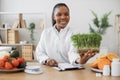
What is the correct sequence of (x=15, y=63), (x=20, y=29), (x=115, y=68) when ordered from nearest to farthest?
(x=115, y=68), (x=15, y=63), (x=20, y=29)

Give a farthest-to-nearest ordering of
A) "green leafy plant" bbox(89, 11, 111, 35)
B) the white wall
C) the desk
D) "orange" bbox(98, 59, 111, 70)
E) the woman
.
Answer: the white wall, "green leafy plant" bbox(89, 11, 111, 35), the woman, "orange" bbox(98, 59, 111, 70), the desk

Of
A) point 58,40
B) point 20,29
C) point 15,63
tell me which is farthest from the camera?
point 20,29

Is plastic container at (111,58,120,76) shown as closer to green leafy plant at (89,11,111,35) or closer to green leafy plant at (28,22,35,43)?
green leafy plant at (89,11,111,35)

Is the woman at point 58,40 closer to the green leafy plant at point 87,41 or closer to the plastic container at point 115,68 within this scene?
the green leafy plant at point 87,41

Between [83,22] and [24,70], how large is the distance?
370 centimetres

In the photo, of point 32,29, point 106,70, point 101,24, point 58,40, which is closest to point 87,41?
point 106,70

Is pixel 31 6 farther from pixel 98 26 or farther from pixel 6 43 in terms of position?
pixel 98 26

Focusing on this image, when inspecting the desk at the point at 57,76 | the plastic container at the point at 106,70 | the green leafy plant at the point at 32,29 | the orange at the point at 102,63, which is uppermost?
the green leafy plant at the point at 32,29

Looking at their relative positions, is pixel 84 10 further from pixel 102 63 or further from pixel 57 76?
pixel 57 76

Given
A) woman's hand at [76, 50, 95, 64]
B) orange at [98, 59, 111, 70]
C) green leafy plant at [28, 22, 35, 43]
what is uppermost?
green leafy plant at [28, 22, 35, 43]

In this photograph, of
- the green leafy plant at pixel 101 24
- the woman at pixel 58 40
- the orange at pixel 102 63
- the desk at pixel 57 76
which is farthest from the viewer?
the green leafy plant at pixel 101 24

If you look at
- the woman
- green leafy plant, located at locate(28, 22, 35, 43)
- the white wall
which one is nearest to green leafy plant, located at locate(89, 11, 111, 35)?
the white wall

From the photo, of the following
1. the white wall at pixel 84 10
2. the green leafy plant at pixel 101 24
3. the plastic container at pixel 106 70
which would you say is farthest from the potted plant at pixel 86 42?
the white wall at pixel 84 10

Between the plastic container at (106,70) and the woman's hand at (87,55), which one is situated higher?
the woman's hand at (87,55)
